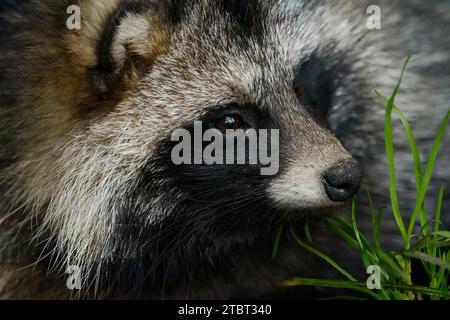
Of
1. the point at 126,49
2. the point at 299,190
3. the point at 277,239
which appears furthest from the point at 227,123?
the point at 277,239

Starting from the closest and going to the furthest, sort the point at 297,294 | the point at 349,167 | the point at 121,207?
the point at 349,167, the point at 121,207, the point at 297,294

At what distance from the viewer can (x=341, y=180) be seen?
3.47 meters

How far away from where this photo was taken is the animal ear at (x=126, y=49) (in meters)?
3.55

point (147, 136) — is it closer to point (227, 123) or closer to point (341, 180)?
point (227, 123)

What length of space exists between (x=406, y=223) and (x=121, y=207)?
198 cm

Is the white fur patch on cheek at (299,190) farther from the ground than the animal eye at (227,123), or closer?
closer

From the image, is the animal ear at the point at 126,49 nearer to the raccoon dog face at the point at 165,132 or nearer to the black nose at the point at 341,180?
the raccoon dog face at the point at 165,132


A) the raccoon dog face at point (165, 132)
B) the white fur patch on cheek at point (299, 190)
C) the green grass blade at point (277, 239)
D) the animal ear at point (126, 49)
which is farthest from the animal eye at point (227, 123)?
the green grass blade at point (277, 239)

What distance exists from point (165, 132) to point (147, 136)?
98 millimetres

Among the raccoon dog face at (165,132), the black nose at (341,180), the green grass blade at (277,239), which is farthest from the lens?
the green grass blade at (277,239)

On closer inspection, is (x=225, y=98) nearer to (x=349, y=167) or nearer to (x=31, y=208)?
(x=349, y=167)

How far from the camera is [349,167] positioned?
3523 millimetres
